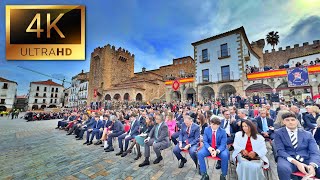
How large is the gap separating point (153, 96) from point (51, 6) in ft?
87.4

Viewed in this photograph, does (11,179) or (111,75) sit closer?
(11,179)

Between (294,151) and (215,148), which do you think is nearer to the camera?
(294,151)

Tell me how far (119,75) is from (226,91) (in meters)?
26.2

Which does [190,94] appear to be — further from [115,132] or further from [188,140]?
[188,140]

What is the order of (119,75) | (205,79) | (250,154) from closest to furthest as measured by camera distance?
1. (250,154)
2. (205,79)
3. (119,75)

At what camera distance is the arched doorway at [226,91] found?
58.1ft

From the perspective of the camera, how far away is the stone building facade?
3000cm

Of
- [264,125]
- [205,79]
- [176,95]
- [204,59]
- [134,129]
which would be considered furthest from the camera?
[176,95]

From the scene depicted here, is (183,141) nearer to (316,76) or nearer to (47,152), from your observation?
(47,152)

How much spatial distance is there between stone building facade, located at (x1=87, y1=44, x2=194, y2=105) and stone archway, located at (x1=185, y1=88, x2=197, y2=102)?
31.1ft

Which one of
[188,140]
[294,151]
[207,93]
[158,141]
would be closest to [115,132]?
[158,141]

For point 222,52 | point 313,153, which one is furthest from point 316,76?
point 313,153

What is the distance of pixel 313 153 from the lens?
2447mm

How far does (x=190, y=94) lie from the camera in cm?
2125
